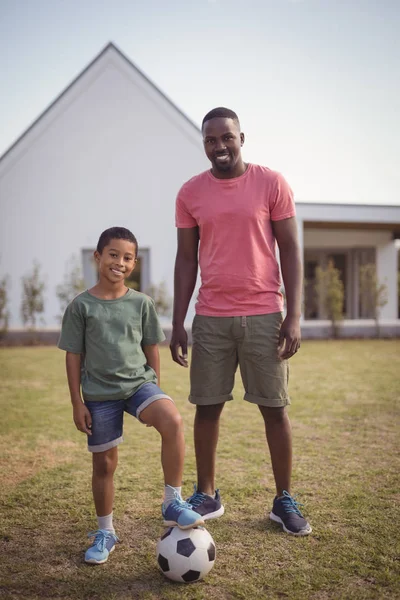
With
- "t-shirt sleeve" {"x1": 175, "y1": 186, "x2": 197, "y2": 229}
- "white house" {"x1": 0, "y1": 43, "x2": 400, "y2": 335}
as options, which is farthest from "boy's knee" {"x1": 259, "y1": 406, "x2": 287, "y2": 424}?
"white house" {"x1": 0, "y1": 43, "x2": 400, "y2": 335}

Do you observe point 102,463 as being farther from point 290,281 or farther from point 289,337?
point 290,281

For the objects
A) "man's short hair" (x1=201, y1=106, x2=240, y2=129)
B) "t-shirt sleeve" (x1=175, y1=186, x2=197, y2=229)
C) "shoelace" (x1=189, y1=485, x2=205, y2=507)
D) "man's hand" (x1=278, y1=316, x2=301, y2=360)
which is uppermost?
"man's short hair" (x1=201, y1=106, x2=240, y2=129)

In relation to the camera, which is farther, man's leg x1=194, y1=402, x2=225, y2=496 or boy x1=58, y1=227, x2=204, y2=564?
man's leg x1=194, y1=402, x2=225, y2=496

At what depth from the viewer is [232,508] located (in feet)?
9.44

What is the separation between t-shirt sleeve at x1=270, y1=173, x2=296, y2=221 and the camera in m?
2.65

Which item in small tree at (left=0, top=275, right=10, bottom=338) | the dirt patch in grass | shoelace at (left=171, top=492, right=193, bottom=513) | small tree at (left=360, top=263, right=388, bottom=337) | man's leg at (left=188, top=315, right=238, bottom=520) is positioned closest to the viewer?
shoelace at (left=171, top=492, right=193, bottom=513)

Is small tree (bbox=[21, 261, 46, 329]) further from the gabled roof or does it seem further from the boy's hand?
the boy's hand

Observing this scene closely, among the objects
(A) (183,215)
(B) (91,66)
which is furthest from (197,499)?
(B) (91,66)

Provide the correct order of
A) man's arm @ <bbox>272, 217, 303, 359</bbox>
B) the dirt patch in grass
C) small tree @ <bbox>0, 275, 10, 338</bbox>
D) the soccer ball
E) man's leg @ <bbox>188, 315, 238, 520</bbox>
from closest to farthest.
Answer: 1. the soccer ball
2. man's arm @ <bbox>272, 217, 303, 359</bbox>
3. man's leg @ <bbox>188, 315, 238, 520</bbox>
4. the dirt patch in grass
5. small tree @ <bbox>0, 275, 10, 338</bbox>

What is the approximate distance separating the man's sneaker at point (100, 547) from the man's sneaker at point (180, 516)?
1.08 feet

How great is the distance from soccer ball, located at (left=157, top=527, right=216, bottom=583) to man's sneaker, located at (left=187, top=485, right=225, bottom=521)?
0.54 metres

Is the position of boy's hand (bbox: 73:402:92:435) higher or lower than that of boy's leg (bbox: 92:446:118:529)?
higher

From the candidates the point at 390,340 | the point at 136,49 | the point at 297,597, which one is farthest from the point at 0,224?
the point at 297,597

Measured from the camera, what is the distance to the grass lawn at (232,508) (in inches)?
83.0
